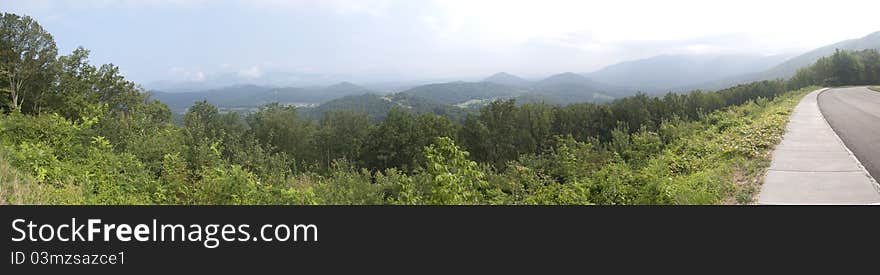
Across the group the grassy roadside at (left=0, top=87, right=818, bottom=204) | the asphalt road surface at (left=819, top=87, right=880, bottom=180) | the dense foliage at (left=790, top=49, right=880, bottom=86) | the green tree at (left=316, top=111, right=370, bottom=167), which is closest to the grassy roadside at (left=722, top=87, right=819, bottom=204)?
the grassy roadside at (left=0, top=87, right=818, bottom=204)

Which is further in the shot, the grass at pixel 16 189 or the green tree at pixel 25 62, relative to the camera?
the green tree at pixel 25 62

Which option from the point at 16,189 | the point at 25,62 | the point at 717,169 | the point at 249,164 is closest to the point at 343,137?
the point at 25,62

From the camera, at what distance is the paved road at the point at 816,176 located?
5379 millimetres

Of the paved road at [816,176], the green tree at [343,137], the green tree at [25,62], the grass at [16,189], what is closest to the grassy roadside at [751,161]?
the paved road at [816,176]

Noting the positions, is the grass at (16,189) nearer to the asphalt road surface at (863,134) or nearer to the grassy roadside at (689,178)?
the grassy roadside at (689,178)

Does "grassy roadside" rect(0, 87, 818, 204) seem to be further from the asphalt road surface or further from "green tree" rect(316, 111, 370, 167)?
"green tree" rect(316, 111, 370, 167)

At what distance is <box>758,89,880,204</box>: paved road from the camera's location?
5.38 metres

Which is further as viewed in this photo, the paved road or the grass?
the paved road

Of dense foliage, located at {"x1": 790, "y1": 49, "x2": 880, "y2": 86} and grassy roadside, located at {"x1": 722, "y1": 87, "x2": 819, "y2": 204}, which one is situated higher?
dense foliage, located at {"x1": 790, "y1": 49, "x2": 880, "y2": 86}

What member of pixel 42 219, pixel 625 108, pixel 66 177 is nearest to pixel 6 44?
pixel 66 177

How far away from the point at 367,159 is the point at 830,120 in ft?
155

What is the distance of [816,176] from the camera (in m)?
6.39

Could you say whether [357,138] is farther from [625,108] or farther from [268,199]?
[268,199]

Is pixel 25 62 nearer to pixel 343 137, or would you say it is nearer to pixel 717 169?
pixel 717 169
